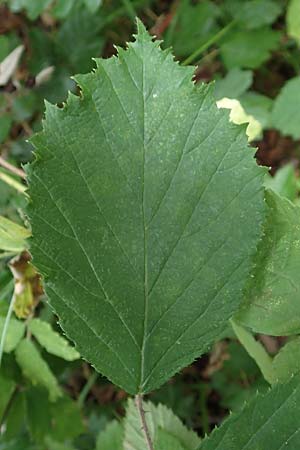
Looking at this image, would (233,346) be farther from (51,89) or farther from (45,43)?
(45,43)

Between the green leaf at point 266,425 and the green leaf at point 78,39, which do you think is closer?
the green leaf at point 266,425

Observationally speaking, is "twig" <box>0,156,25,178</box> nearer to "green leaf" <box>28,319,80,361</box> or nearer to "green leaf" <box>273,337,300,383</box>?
"green leaf" <box>28,319,80,361</box>

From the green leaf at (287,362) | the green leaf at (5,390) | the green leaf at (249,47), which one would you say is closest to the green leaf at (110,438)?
the green leaf at (5,390)

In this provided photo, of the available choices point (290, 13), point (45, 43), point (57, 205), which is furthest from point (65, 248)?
point (290, 13)

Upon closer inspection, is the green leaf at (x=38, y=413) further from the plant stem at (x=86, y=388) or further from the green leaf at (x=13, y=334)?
the plant stem at (x=86, y=388)

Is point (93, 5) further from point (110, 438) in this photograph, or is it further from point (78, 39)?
point (110, 438)

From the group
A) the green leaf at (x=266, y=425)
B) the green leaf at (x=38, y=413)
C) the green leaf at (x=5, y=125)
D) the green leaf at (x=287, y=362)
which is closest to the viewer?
the green leaf at (x=266, y=425)

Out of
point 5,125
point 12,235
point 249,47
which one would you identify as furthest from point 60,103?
point 12,235

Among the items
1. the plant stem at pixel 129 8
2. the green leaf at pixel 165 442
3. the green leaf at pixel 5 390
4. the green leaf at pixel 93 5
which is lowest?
the green leaf at pixel 5 390
